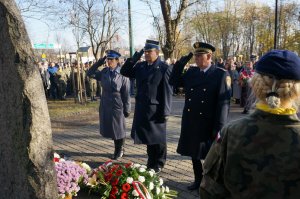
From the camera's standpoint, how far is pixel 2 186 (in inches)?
112

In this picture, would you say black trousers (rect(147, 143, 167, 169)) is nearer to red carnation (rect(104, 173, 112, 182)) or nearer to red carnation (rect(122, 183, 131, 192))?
red carnation (rect(104, 173, 112, 182))

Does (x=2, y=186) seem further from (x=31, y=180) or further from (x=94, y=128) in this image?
(x=94, y=128)

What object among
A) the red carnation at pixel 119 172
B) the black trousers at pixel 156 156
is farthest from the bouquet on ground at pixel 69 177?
the black trousers at pixel 156 156

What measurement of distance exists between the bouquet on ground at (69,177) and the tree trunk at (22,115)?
0.63m

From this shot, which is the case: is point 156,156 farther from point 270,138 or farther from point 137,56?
point 270,138

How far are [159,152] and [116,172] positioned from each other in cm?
162

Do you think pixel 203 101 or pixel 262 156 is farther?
pixel 203 101

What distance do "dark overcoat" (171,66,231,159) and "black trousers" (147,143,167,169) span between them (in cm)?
81

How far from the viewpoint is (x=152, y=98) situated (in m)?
4.97

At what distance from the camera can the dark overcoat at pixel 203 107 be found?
13.6 feet

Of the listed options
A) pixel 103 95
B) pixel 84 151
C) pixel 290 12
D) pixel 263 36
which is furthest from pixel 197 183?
pixel 263 36

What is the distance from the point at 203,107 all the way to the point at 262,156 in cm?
261

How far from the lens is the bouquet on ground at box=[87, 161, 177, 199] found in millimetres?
3475

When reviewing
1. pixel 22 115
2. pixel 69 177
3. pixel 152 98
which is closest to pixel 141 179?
pixel 69 177
